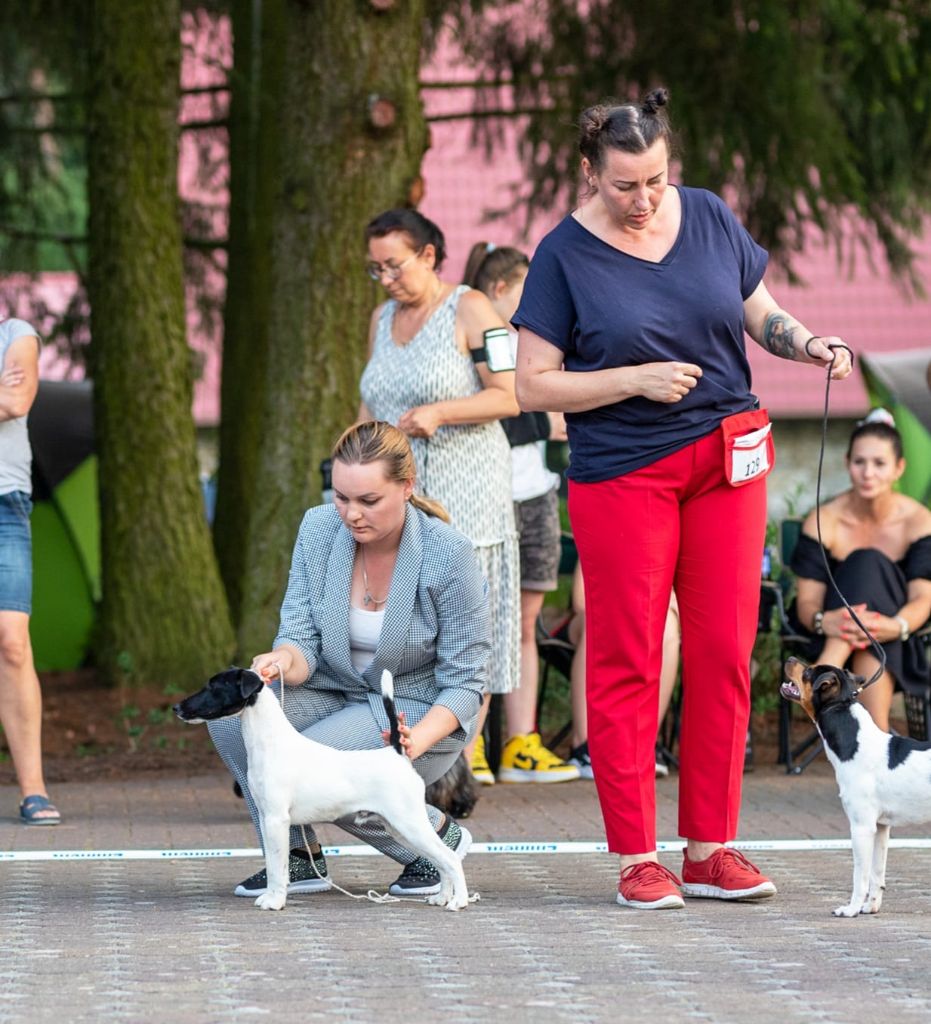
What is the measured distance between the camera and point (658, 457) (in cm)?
498

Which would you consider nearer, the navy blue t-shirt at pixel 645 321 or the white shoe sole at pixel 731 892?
the navy blue t-shirt at pixel 645 321

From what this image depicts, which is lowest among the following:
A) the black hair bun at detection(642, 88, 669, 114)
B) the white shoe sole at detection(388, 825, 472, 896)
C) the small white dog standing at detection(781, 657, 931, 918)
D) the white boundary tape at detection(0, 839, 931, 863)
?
the white boundary tape at detection(0, 839, 931, 863)

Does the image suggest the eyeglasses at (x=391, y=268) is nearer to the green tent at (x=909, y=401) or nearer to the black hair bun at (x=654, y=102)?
the black hair bun at (x=654, y=102)

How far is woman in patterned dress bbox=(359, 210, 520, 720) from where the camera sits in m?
6.75

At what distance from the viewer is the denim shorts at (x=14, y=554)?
22.3ft

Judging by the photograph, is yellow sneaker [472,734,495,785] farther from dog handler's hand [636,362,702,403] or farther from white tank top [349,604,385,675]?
dog handler's hand [636,362,702,403]

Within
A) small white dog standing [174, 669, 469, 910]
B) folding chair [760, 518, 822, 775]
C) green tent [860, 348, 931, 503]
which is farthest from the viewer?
green tent [860, 348, 931, 503]

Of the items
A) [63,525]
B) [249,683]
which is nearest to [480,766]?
[249,683]

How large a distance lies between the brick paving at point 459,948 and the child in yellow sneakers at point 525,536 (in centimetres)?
153

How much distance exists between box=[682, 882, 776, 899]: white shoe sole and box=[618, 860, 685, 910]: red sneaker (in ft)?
0.40

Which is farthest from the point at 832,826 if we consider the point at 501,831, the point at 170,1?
the point at 170,1

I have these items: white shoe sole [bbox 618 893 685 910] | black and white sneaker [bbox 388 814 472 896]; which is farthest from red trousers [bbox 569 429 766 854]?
black and white sneaker [bbox 388 814 472 896]

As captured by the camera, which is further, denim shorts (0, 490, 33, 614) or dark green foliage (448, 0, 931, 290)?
dark green foliage (448, 0, 931, 290)

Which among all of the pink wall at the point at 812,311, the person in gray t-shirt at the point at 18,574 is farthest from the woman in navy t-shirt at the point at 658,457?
the pink wall at the point at 812,311
